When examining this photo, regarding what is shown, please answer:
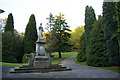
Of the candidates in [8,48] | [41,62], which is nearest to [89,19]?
[41,62]

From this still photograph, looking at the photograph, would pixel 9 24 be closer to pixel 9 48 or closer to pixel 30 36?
pixel 30 36

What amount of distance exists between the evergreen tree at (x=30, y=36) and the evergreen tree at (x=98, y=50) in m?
15.2

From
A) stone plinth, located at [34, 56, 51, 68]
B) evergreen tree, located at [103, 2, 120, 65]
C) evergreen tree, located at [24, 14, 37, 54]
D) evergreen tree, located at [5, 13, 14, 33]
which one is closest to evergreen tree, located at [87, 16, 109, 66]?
evergreen tree, located at [103, 2, 120, 65]

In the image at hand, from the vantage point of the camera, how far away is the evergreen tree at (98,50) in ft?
58.2

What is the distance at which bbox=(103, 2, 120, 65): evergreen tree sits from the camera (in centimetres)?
1529

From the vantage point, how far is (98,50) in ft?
59.5

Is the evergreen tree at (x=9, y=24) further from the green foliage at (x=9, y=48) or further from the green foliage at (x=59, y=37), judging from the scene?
the green foliage at (x=59, y=37)

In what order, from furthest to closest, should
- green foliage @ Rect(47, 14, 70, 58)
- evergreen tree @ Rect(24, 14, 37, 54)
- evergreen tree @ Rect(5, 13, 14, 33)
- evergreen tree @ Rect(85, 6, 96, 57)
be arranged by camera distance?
1. evergreen tree @ Rect(5, 13, 14, 33)
2. green foliage @ Rect(47, 14, 70, 58)
3. evergreen tree @ Rect(24, 14, 37, 54)
4. evergreen tree @ Rect(85, 6, 96, 57)

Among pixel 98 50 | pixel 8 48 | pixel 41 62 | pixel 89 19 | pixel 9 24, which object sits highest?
pixel 9 24

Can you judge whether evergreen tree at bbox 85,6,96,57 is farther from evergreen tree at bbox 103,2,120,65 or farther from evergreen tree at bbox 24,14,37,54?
evergreen tree at bbox 24,14,37,54

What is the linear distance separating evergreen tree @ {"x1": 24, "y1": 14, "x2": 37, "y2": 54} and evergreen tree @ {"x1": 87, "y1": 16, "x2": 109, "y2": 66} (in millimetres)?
15196

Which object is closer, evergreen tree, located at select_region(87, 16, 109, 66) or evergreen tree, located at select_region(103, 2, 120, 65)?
evergreen tree, located at select_region(103, 2, 120, 65)

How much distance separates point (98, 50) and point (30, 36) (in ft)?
57.2

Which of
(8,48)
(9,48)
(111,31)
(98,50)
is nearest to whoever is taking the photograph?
(111,31)
